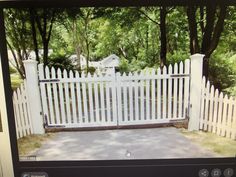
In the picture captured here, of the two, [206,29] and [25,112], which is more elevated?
[206,29]

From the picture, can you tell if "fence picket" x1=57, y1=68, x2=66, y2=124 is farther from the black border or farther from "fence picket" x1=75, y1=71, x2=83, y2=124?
the black border

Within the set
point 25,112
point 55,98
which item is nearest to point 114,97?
point 55,98

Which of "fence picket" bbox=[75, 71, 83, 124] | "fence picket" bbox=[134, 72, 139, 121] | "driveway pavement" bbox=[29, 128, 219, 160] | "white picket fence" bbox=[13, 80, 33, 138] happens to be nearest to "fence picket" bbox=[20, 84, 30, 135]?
"white picket fence" bbox=[13, 80, 33, 138]

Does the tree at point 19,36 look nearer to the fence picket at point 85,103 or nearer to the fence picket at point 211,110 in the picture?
the fence picket at point 85,103

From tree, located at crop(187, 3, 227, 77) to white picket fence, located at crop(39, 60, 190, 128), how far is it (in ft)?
0.26

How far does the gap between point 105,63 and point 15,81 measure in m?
0.37

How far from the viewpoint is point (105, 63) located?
108 cm

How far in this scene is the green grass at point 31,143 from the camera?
116cm

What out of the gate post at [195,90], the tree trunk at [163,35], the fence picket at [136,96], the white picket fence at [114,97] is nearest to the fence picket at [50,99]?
the white picket fence at [114,97]

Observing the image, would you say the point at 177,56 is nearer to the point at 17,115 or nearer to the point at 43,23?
the point at 43,23

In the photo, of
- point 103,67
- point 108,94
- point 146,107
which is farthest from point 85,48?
point 146,107

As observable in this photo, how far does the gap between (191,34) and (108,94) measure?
403 mm

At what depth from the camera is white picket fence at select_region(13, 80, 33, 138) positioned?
1.12m

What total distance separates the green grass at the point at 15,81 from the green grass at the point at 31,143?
8.8 inches
